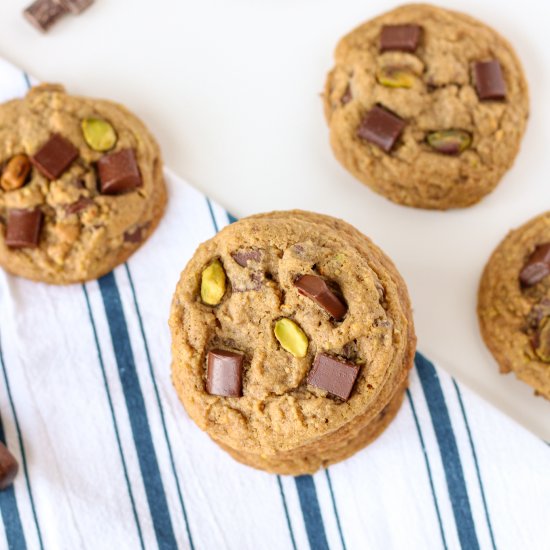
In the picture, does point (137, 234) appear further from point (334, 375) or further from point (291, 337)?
point (334, 375)

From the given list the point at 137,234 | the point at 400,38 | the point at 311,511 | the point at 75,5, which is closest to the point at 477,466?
the point at 311,511

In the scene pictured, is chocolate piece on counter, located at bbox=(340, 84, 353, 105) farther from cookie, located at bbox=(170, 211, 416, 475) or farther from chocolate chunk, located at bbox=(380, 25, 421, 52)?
cookie, located at bbox=(170, 211, 416, 475)

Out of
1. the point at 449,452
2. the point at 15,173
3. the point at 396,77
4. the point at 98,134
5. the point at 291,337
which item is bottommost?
the point at 449,452

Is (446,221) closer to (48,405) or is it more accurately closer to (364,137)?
(364,137)

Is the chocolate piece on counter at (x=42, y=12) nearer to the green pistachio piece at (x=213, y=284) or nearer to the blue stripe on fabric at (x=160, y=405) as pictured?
the blue stripe on fabric at (x=160, y=405)

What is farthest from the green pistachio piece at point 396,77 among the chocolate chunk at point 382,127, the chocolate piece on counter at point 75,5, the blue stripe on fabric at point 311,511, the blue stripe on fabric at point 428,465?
the blue stripe on fabric at point 311,511

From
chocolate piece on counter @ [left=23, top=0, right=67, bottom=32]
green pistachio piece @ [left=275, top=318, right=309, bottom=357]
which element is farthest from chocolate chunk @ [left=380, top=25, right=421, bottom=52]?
chocolate piece on counter @ [left=23, top=0, right=67, bottom=32]
